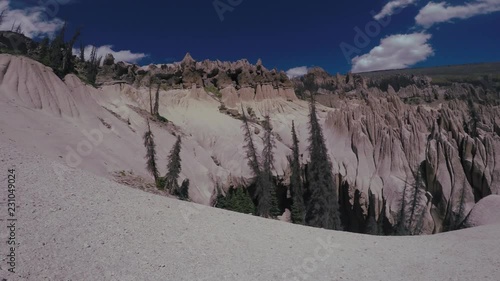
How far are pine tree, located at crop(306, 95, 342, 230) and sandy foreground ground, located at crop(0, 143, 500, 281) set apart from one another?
14915 millimetres

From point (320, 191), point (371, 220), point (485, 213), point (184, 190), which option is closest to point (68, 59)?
point (184, 190)

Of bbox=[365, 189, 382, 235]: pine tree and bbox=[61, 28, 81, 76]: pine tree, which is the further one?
bbox=[61, 28, 81, 76]: pine tree

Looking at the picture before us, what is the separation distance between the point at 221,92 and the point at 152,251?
52.9 m

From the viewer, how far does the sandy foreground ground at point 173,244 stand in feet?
24.8

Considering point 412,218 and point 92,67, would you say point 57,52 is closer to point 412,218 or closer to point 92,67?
point 92,67

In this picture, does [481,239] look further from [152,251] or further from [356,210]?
[356,210]

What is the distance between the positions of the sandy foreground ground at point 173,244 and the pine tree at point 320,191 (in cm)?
1492

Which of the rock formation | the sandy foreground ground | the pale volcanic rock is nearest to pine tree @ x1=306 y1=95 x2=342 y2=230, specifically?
the rock formation

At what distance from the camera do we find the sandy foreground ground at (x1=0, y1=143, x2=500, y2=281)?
7.57 metres

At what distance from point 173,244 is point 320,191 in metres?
20.8

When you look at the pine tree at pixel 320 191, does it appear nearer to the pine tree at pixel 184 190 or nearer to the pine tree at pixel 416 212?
the pine tree at pixel 416 212

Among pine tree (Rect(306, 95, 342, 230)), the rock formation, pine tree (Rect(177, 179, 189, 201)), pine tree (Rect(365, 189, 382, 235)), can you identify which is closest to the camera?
the rock formation

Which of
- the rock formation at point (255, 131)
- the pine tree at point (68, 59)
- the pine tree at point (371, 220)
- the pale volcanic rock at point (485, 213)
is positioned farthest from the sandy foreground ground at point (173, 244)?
the pine tree at point (68, 59)

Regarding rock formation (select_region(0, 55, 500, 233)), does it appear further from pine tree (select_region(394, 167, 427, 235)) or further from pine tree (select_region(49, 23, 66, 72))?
pine tree (select_region(49, 23, 66, 72))
